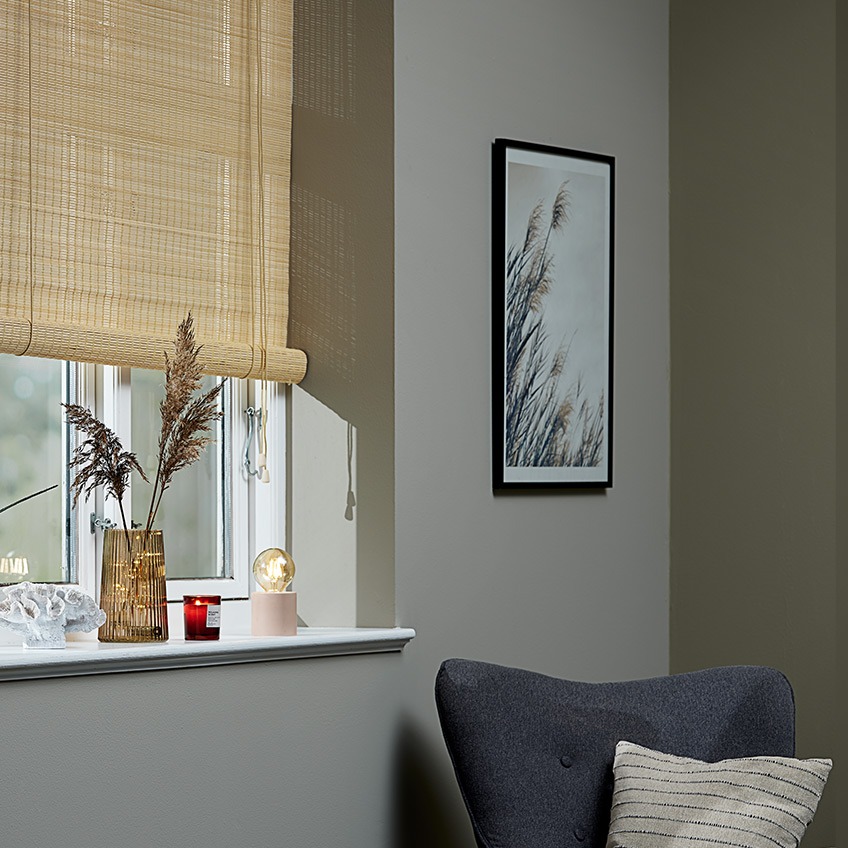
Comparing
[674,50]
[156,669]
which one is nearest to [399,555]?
[156,669]

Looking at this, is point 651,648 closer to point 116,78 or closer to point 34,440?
point 34,440

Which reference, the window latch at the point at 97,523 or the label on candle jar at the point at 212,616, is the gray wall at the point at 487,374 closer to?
the label on candle jar at the point at 212,616

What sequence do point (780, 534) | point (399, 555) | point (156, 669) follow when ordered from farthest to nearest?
point (780, 534)
point (399, 555)
point (156, 669)

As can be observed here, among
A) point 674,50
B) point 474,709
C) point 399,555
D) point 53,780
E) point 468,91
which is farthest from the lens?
point 674,50

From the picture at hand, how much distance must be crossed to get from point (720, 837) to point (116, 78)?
5.79ft

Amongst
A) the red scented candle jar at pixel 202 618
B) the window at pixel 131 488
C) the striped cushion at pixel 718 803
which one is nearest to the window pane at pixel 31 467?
the window at pixel 131 488

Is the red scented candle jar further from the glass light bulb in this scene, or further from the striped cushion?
the striped cushion

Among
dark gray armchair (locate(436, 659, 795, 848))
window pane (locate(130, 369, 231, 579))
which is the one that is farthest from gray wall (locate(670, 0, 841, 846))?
window pane (locate(130, 369, 231, 579))

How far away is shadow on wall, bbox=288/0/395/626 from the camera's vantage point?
2607mm

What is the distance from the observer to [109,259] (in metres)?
2.49

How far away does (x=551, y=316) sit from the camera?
2883 mm

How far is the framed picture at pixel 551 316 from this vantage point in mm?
2783

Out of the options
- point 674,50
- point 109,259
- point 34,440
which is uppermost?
point 674,50

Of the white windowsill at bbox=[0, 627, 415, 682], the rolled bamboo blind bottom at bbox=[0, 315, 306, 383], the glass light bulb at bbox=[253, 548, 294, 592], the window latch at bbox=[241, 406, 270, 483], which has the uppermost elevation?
the rolled bamboo blind bottom at bbox=[0, 315, 306, 383]
